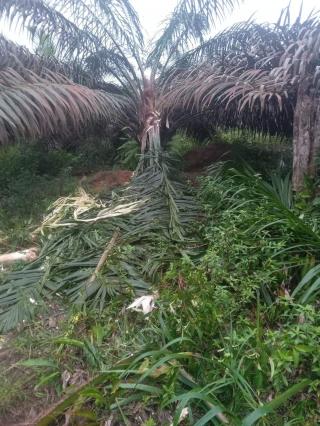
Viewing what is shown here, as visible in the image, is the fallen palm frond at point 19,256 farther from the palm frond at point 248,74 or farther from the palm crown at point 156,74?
the palm frond at point 248,74

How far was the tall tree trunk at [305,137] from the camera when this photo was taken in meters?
3.45

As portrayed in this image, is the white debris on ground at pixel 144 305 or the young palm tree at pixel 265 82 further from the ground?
→ the young palm tree at pixel 265 82

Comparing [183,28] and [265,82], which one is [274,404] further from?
[183,28]

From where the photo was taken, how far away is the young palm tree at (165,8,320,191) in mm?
3320

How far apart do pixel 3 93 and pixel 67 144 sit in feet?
8.30

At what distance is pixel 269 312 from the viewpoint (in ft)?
7.27

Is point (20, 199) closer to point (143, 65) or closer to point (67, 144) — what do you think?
point (67, 144)

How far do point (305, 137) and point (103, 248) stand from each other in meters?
2.03

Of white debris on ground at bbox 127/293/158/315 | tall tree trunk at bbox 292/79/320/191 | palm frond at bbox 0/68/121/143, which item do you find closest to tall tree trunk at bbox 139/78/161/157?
palm frond at bbox 0/68/121/143

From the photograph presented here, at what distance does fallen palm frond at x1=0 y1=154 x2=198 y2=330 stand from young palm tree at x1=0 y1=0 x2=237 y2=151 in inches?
35.1

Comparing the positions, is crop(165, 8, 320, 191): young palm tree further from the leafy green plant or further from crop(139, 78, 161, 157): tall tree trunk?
the leafy green plant

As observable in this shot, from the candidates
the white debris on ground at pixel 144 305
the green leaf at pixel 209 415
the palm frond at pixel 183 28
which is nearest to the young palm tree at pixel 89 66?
the palm frond at pixel 183 28

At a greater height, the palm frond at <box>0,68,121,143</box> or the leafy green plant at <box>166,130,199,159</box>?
the palm frond at <box>0,68,121,143</box>

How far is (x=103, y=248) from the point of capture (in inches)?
117
